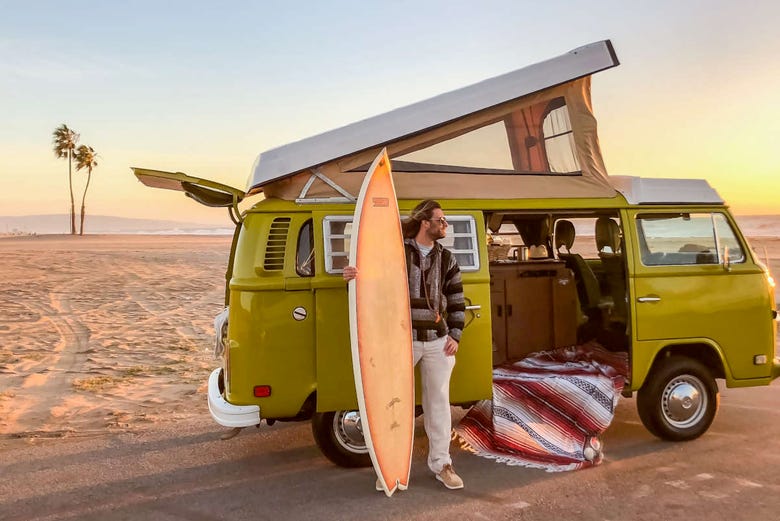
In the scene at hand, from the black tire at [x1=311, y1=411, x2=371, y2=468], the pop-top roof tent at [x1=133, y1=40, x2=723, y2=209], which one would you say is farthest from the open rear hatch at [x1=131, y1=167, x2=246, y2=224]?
A: the black tire at [x1=311, y1=411, x2=371, y2=468]

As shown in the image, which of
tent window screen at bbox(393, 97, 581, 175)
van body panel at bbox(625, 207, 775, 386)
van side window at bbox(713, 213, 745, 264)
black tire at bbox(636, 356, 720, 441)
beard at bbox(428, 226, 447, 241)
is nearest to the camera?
beard at bbox(428, 226, 447, 241)

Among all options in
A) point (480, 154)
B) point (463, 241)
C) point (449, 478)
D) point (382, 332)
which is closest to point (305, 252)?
point (382, 332)

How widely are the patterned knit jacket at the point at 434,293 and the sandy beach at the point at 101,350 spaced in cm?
312

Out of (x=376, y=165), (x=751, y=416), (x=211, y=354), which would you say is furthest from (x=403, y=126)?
(x=211, y=354)

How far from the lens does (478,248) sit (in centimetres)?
564

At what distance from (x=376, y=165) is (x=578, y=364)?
322 centimetres

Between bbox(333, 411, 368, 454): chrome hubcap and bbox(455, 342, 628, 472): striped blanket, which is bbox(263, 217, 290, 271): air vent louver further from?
bbox(455, 342, 628, 472): striped blanket

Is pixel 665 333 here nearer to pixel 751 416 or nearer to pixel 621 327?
pixel 621 327

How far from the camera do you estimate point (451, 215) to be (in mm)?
5664

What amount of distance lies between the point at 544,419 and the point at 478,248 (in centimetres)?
166

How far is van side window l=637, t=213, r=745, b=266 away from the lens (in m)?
6.26

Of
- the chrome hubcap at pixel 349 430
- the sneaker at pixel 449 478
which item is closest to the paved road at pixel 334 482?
the sneaker at pixel 449 478

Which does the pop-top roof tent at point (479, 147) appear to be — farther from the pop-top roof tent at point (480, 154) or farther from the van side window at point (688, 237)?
the van side window at point (688, 237)

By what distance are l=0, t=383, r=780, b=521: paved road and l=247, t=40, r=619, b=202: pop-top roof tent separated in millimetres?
2223
